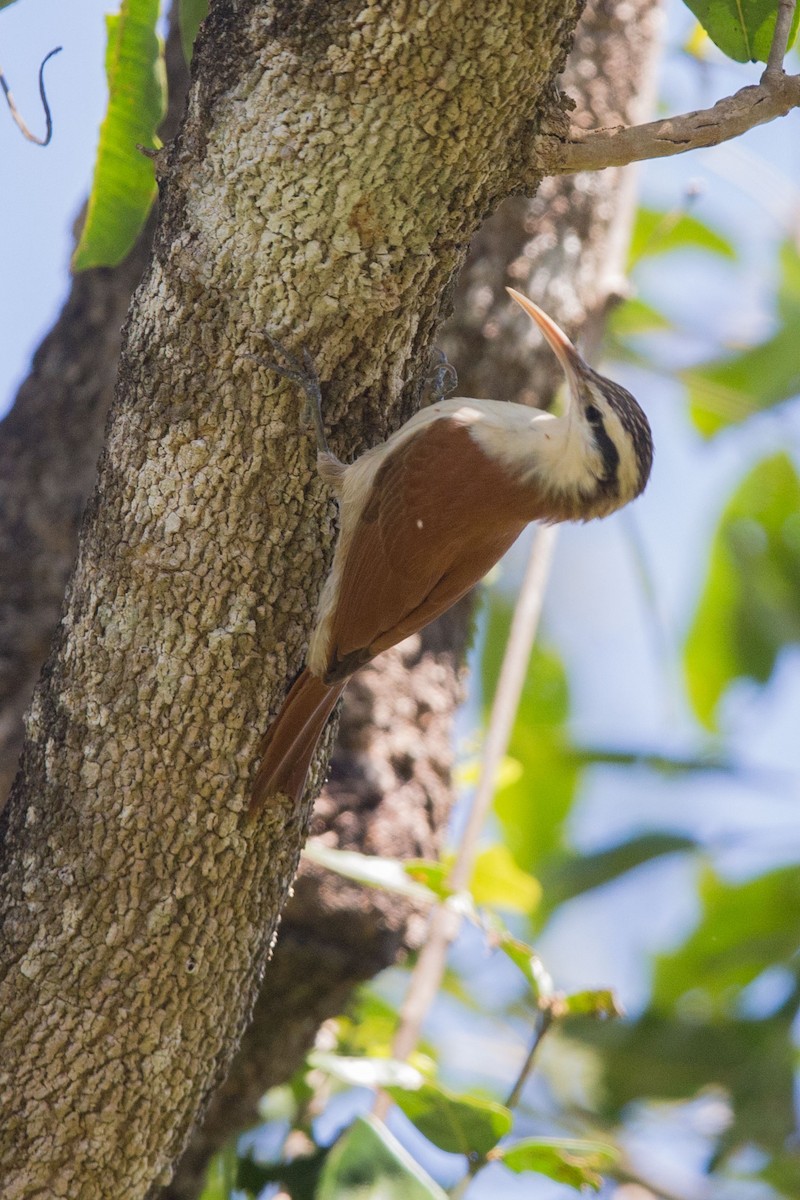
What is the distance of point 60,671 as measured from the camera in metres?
2.37

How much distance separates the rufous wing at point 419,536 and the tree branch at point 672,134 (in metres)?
0.62

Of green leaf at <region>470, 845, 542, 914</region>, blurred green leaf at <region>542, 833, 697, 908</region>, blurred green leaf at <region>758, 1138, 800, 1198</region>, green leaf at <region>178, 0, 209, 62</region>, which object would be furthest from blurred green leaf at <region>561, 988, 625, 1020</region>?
blurred green leaf at <region>758, 1138, 800, 1198</region>

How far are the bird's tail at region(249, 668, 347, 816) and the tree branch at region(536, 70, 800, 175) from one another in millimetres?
1082

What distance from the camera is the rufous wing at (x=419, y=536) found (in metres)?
2.64

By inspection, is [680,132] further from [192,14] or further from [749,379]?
[749,379]

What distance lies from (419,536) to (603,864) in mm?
3740

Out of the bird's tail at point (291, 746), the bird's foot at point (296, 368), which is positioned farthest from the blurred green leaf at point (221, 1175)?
the bird's foot at point (296, 368)

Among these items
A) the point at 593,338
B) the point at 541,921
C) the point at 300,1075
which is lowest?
the point at 541,921

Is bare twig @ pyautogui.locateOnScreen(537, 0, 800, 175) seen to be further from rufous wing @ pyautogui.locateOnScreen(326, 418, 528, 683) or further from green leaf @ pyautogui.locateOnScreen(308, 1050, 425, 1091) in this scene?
green leaf @ pyautogui.locateOnScreen(308, 1050, 425, 1091)

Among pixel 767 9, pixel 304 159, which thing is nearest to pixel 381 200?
pixel 304 159

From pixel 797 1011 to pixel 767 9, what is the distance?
4.97 m

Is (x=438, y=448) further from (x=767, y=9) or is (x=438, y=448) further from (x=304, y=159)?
(x=767, y=9)

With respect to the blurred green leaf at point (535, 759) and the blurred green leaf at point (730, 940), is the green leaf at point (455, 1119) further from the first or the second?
the blurred green leaf at point (730, 940)

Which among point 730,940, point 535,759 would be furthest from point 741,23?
point 730,940
